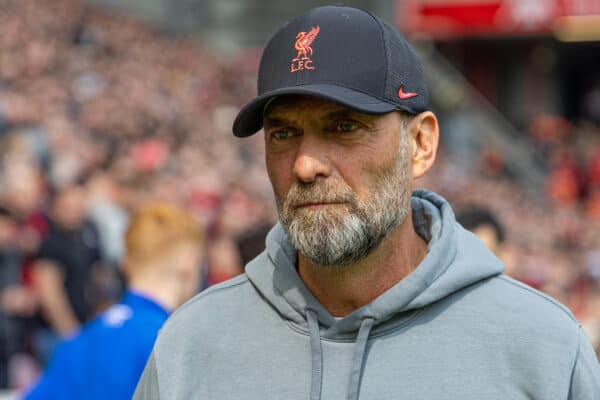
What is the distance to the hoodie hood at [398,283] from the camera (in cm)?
186

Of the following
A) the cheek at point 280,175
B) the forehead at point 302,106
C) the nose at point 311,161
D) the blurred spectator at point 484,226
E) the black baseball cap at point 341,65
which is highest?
the black baseball cap at point 341,65

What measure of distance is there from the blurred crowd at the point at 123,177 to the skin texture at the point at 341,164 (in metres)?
2.32

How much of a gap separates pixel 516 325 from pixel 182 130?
14673mm

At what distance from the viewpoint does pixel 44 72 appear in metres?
14.0

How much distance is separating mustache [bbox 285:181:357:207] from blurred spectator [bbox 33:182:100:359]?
5.13m

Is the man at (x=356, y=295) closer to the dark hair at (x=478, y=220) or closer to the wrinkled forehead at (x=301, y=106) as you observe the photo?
the wrinkled forehead at (x=301, y=106)

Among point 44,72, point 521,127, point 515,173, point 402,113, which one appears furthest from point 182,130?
point 402,113

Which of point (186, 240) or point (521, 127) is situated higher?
point (186, 240)

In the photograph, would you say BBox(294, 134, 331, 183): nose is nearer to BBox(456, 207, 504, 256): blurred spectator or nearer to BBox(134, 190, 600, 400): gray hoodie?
BBox(134, 190, 600, 400): gray hoodie

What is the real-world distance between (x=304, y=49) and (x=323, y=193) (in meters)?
0.28

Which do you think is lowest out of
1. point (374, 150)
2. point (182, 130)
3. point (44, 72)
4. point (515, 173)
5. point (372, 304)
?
point (515, 173)

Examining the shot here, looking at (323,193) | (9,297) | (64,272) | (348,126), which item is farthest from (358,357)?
(64,272)

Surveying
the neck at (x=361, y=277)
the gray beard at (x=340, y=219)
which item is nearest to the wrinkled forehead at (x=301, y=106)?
the gray beard at (x=340, y=219)

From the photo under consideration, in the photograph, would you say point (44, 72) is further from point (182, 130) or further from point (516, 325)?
point (516, 325)
